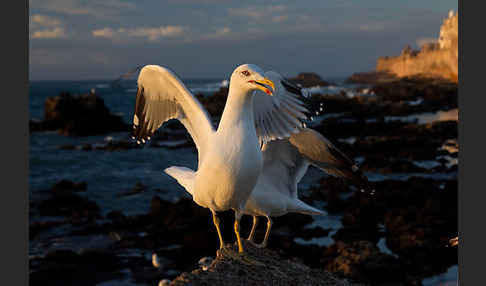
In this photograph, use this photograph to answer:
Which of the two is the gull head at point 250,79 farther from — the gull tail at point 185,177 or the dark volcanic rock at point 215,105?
the dark volcanic rock at point 215,105

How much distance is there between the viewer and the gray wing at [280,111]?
4.44 metres

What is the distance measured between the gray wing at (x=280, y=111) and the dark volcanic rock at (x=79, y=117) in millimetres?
27904

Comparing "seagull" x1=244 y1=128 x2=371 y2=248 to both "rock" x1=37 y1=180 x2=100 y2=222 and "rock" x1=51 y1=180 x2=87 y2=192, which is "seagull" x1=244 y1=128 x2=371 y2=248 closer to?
"rock" x1=37 y1=180 x2=100 y2=222

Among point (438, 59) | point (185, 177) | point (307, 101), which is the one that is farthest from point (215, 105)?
point (438, 59)

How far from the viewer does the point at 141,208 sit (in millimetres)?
14648

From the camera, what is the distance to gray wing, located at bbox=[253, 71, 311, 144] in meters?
4.44

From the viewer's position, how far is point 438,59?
7738 cm

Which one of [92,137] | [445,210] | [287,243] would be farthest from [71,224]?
[92,137]

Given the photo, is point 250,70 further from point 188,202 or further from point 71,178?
point 71,178

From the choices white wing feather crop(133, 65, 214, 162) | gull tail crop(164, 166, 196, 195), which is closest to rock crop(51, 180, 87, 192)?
white wing feather crop(133, 65, 214, 162)

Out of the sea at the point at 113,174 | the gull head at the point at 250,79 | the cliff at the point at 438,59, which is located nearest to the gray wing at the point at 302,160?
the gull head at the point at 250,79

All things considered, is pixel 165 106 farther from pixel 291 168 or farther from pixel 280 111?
pixel 291 168

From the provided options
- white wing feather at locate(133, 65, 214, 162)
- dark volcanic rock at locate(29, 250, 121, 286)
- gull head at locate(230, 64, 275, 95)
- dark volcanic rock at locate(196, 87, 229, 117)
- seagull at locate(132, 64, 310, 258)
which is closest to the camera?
gull head at locate(230, 64, 275, 95)

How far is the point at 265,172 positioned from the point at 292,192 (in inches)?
15.6
